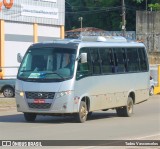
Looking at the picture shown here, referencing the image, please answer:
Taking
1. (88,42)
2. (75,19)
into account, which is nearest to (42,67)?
(88,42)

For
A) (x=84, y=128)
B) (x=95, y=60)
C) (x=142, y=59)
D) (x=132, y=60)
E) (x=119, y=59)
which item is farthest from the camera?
(x=142, y=59)

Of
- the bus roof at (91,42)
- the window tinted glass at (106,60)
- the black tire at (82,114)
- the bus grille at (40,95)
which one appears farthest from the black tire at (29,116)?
the window tinted glass at (106,60)

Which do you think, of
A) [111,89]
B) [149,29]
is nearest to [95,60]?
[111,89]

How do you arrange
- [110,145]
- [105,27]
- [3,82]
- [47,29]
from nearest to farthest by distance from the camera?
1. [110,145]
2. [3,82]
3. [47,29]
4. [105,27]

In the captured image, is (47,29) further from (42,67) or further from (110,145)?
(110,145)

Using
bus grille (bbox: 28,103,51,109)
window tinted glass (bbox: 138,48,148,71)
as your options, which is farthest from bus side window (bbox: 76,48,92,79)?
window tinted glass (bbox: 138,48,148,71)

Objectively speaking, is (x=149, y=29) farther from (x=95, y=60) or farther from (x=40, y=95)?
(x=40, y=95)

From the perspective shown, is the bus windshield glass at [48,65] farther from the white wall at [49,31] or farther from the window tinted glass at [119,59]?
the white wall at [49,31]

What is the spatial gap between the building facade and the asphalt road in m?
23.2

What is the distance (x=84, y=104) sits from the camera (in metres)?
20.0

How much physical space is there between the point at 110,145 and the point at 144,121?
7.20 metres

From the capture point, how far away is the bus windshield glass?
19.5 meters

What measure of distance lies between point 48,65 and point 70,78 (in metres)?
0.87

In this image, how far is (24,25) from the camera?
51031mm
